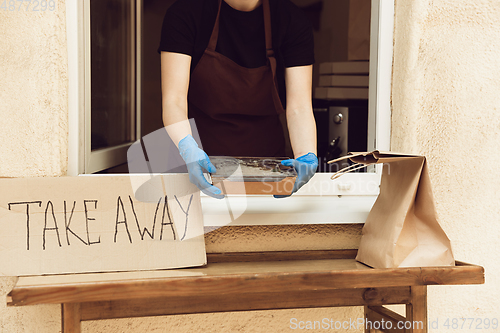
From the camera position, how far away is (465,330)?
1024mm

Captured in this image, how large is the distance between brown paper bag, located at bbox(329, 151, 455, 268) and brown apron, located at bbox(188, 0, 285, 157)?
28.7 inches

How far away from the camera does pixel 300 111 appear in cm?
116

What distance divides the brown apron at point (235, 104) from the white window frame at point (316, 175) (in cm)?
44

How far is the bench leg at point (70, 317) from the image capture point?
2.32ft

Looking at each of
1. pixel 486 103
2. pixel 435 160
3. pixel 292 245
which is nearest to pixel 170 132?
pixel 292 245

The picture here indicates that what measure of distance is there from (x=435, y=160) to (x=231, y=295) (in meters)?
0.69

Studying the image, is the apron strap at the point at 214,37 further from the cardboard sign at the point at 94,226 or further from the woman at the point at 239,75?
the cardboard sign at the point at 94,226

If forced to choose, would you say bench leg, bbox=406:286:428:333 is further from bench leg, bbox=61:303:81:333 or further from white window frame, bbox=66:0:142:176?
white window frame, bbox=66:0:142:176

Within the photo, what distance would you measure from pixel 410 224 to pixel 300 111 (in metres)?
0.54

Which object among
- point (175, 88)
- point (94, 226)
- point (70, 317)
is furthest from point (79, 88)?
point (70, 317)

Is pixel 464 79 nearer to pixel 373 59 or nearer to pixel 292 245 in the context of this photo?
pixel 373 59

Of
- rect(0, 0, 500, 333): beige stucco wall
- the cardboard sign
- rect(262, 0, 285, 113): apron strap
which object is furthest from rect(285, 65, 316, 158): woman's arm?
the cardboard sign

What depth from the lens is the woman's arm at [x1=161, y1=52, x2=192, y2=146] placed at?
1049mm

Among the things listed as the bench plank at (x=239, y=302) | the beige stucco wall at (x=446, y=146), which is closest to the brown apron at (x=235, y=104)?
the beige stucco wall at (x=446, y=146)
